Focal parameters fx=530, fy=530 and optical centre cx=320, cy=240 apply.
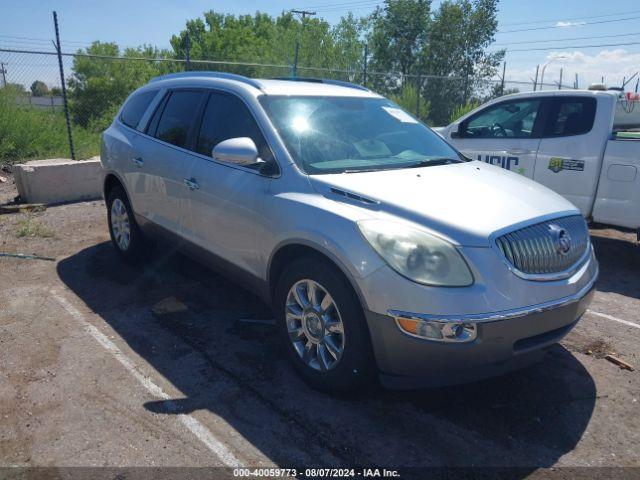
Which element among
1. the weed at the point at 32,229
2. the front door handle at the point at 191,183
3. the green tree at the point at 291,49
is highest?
the green tree at the point at 291,49

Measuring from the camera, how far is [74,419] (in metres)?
3.03

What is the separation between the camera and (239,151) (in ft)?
11.3

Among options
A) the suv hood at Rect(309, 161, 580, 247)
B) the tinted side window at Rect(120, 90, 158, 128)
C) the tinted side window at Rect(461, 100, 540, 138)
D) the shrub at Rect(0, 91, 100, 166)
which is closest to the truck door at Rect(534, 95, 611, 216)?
the tinted side window at Rect(461, 100, 540, 138)

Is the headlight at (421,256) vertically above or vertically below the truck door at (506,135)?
below

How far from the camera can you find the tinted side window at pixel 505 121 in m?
6.65

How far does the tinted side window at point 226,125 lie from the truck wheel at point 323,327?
0.91 metres

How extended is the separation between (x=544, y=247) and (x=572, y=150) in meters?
3.77

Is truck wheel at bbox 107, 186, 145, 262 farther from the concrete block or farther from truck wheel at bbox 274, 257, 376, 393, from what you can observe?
the concrete block

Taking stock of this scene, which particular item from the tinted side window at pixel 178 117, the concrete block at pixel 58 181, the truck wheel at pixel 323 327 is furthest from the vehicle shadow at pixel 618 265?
the concrete block at pixel 58 181

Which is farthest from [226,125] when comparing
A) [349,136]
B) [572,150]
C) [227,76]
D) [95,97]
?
[95,97]

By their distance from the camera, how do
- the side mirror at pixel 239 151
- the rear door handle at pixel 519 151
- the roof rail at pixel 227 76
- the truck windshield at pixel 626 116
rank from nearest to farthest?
the side mirror at pixel 239 151 → the roof rail at pixel 227 76 → the truck windshield at pixel 626 116 → the rear door handle at pixel 519 151

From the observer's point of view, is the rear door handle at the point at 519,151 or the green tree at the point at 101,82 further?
the green tree at the point at 101,82

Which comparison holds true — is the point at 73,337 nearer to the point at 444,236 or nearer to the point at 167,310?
the point at 167,310

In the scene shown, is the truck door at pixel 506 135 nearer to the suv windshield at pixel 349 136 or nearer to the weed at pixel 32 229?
the suv windshield at pixel 349 136
